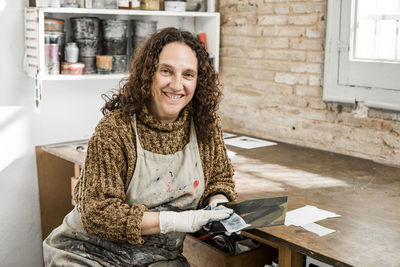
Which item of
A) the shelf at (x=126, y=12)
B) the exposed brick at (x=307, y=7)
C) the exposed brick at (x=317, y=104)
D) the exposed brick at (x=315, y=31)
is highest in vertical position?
the exposed brick at (x=307, y=7)

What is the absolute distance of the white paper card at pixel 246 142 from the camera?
Result: 11.5 ft

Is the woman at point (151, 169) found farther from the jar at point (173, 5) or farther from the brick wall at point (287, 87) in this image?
the jar at point (173, 5)

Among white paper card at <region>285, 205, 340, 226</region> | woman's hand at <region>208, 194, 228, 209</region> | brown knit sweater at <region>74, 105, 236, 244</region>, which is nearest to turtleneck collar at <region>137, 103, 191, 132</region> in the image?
brown knit sweater at <region>74, 105, 236, 244</region>

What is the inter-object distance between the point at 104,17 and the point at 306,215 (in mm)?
2213

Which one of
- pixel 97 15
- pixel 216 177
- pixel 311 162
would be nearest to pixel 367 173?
pixel 311 162

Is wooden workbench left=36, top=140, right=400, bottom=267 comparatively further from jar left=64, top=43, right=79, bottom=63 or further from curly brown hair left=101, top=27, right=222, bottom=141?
jar left=64, top=43, right=79, bottom=63

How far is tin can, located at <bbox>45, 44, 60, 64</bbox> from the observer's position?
3273mm

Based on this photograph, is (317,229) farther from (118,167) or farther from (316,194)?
(118,167)

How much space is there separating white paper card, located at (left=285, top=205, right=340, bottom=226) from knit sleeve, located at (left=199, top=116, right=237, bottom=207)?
0.28 m

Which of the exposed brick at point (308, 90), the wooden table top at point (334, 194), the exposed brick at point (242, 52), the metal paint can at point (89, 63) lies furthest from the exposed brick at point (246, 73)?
the metal paint can at point (89, 63)

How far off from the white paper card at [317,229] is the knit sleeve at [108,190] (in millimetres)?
641

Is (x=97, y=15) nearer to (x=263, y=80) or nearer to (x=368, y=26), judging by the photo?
(x=263, y=80)

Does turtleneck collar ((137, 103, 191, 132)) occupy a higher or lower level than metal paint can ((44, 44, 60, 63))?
lower

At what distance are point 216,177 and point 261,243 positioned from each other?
47 centimetres
